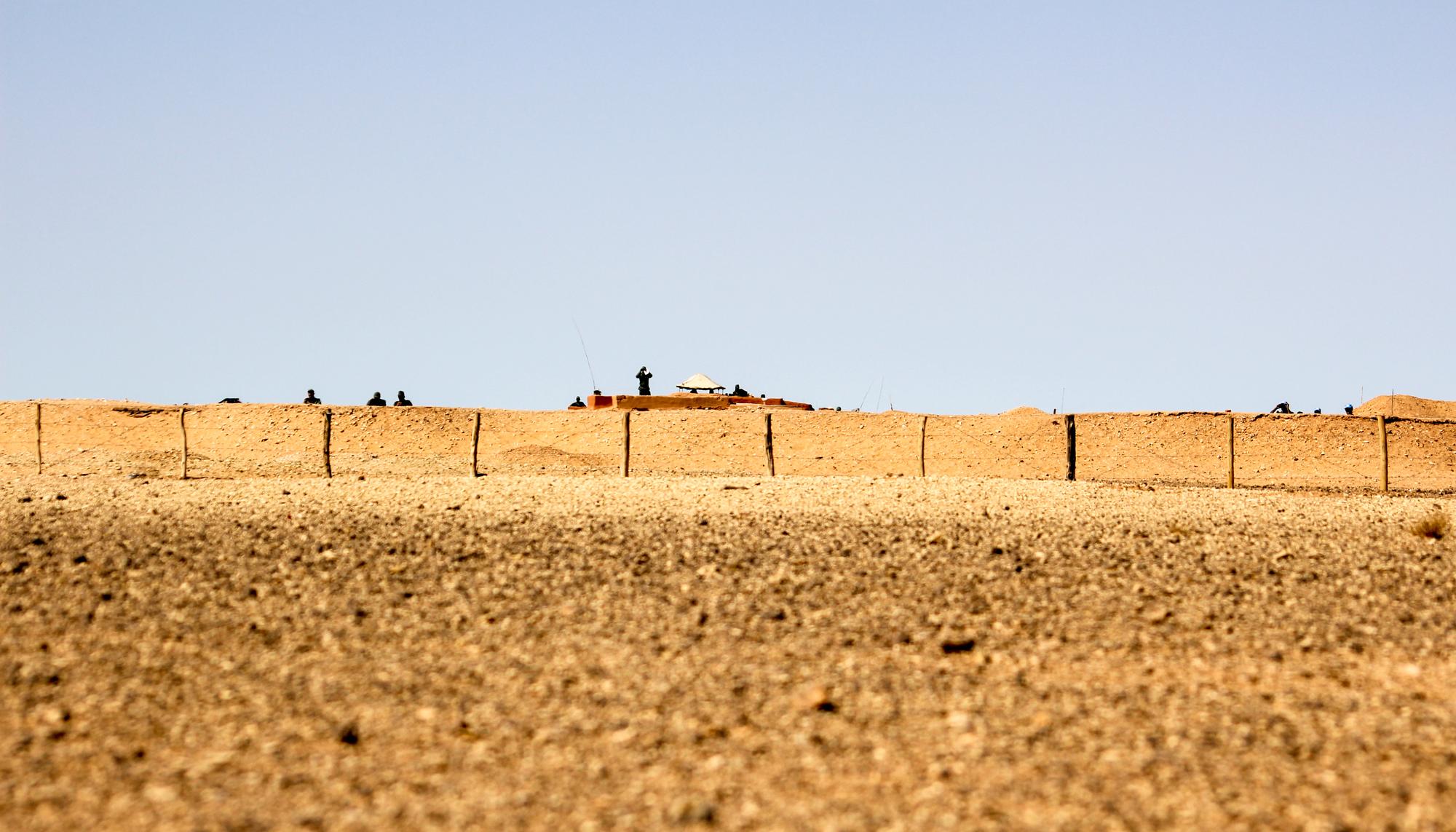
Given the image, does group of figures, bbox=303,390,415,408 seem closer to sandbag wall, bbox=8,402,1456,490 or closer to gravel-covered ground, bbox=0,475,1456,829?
sandbag wall, bbox=8,402,1456,490

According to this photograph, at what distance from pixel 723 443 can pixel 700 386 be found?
32.1 ft

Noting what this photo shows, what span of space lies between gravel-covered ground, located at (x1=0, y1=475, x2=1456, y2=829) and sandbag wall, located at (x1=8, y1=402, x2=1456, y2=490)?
18869 millimetres

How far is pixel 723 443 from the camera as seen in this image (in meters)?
41.6

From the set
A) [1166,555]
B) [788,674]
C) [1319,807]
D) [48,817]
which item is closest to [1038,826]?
[1319,807]

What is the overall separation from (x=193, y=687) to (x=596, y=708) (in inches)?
123

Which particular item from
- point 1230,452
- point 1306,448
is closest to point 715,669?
point 1230,452

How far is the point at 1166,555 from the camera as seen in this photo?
51.9 feet

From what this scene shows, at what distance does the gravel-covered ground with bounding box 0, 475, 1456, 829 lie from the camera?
7684 mm

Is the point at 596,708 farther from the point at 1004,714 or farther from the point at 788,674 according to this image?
the point at 1004,714

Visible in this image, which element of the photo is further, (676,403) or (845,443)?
(676,403)

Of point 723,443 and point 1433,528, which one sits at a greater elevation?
point 723,443

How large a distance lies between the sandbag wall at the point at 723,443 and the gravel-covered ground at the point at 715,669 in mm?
18869

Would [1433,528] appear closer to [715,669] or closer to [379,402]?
[715,669]

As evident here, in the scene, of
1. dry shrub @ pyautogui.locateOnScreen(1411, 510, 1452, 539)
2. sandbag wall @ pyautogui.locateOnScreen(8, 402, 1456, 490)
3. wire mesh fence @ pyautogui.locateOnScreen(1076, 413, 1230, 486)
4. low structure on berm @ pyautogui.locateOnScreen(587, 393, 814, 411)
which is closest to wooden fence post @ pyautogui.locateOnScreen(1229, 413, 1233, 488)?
sandbag wall @ pyautogui.locateOnScreen(8, 402, 1456, 490)
